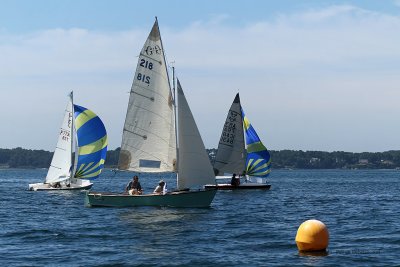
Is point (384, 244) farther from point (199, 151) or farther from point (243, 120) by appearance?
point (243, 120)

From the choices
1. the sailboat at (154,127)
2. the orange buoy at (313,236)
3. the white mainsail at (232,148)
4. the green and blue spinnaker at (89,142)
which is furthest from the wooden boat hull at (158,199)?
the white mainsail at (232,148)

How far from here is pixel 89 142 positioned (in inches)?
2630

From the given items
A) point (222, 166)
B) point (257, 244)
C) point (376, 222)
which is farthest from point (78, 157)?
point (257, 244)

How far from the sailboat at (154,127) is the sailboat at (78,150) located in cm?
2124

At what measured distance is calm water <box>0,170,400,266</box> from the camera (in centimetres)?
2716

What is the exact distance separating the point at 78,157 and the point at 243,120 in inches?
693

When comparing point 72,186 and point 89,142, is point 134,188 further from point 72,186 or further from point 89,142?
point 72,186

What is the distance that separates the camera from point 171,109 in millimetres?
45219

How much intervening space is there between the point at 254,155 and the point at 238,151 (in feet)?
5.72

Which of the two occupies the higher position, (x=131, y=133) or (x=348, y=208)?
(x=131, y=133)

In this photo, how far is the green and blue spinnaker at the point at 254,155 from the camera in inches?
2928

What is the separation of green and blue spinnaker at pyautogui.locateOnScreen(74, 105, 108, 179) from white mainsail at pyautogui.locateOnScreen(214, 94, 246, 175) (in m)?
12.4

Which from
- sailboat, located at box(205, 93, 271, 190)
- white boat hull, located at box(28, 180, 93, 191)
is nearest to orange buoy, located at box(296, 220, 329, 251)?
white boat hull, located at box(28, 180, 93, 191)

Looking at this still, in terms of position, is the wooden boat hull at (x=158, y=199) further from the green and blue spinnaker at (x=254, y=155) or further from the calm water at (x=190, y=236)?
the green and blue spinnaker at (x=254, y=155)
